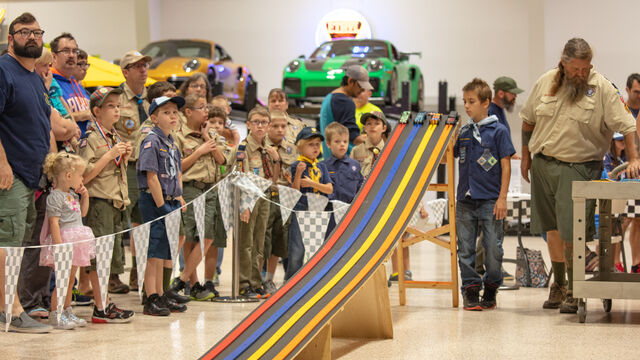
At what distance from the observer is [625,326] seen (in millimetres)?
5258

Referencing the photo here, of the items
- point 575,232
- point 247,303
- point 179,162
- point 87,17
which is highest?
point 87,17

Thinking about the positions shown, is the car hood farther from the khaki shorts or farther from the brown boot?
the brown boot

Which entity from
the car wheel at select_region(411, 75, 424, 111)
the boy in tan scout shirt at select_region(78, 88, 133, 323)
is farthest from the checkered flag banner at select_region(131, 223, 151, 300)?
the car wheel at select_region(411, 75, 424, 111)

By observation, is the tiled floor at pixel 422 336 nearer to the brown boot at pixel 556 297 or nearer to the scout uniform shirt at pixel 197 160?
the brown boot at pixel 556 297

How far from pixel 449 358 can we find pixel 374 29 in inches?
517

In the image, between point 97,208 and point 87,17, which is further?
point 87,17

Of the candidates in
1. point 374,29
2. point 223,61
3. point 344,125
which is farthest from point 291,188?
point 374,29

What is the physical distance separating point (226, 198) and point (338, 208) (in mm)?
913

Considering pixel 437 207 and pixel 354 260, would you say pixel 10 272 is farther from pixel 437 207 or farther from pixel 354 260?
pixel 437 207

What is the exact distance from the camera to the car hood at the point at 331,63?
40.3ft

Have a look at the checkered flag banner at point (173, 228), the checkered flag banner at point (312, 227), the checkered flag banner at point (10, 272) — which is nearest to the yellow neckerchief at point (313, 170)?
the checkered flag banner at point (312, 227)

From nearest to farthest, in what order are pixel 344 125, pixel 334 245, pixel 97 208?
1. pixel 334 245
2. pixel 97 208
3. pixel 344 125

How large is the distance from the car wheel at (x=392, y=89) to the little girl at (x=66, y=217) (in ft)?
23.9

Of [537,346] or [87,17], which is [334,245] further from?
[87,17]
